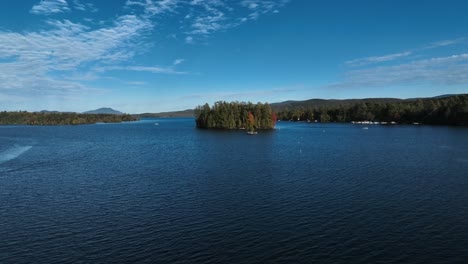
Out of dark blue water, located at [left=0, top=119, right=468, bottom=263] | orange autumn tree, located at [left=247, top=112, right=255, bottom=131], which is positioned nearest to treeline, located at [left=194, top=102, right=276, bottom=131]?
orange autumn tree, located at [left=247, top=112, right=255, bottom=131]

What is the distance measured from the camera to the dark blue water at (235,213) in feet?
89.7

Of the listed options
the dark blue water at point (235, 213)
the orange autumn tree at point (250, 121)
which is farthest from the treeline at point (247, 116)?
the dark blue water at point (235, 213)

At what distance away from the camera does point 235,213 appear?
1457 inches

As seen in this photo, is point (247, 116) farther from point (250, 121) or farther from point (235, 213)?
point (235, 213)

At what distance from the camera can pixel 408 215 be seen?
35.9 meters

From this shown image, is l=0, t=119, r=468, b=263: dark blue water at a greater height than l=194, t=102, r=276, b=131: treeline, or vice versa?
l=194, t=102, r=276, b=131: treeline

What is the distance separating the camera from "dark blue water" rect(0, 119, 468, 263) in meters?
27.3

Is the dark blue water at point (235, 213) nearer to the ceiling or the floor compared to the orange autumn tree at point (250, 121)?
nearer to the floor

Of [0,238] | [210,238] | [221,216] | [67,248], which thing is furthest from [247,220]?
[0,238]

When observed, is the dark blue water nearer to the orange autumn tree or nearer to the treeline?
the orange autumn tree

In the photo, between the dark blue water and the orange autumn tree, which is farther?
the orange autumn tree

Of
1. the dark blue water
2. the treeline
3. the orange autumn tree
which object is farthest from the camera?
the treeline

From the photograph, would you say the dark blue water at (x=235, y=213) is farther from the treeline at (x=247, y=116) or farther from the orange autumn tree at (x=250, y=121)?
the treeline at (x=247, y=116)

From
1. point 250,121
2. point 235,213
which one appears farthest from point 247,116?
point 235,213
